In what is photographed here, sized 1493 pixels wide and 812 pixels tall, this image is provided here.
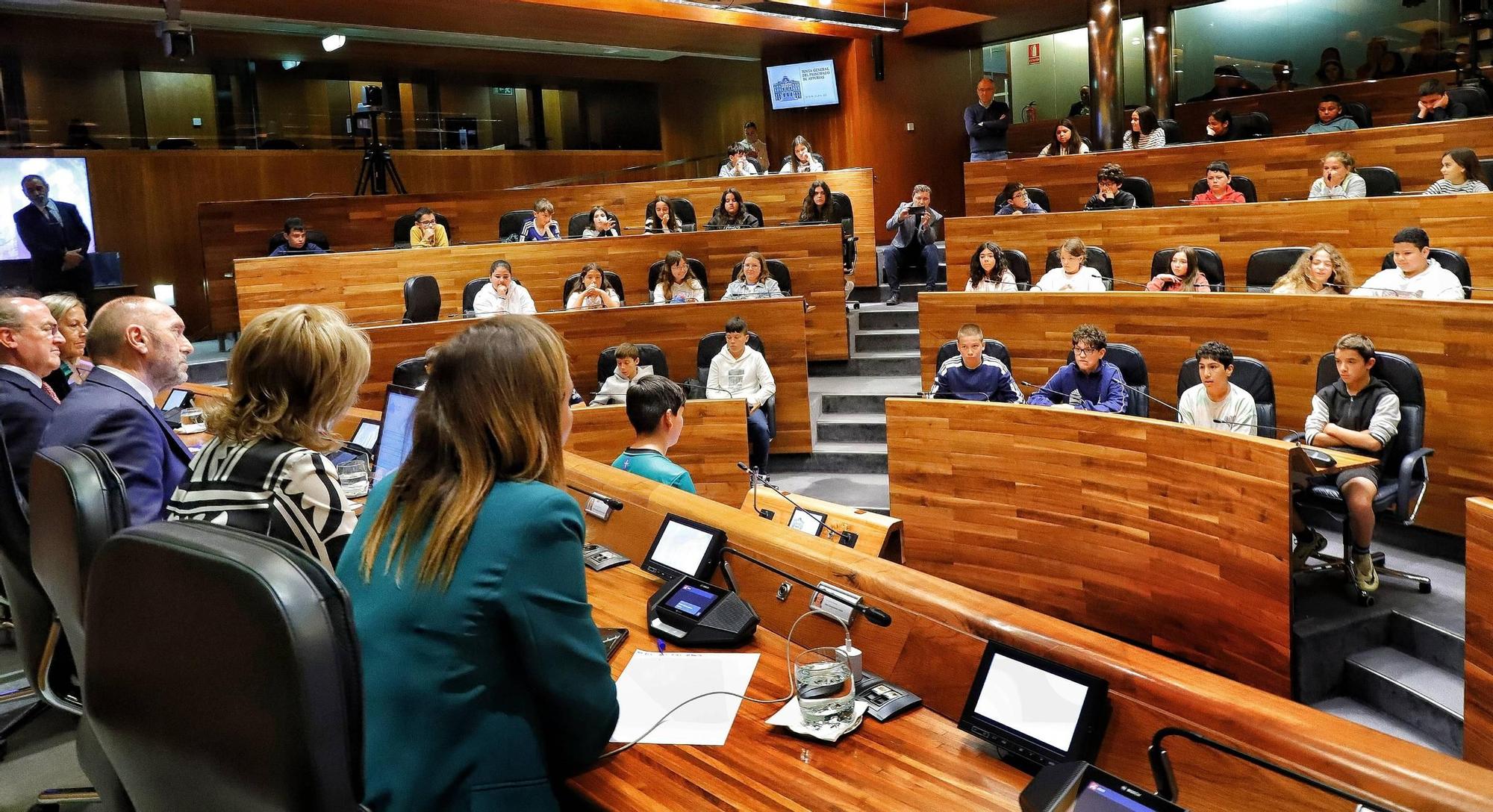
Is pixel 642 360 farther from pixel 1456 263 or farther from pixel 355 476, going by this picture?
pixel 1456 263

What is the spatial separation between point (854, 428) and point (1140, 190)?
2625mm

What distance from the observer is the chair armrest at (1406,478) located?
12.2 ft

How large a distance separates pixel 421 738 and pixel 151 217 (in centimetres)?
921

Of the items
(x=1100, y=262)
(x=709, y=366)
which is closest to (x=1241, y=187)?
(x=1100, y=262)

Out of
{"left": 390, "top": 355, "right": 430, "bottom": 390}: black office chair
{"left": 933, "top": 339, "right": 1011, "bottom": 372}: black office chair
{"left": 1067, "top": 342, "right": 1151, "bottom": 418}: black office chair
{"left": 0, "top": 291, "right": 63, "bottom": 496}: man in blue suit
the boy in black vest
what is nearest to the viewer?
{"left": 0, "top": 291, "right": 63, "bottom": 496}: man in blue suit

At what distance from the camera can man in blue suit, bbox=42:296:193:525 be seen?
214cm

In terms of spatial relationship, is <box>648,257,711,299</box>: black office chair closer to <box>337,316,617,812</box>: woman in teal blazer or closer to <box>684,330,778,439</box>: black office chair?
<box>684,330,778,439</box>: black office chair

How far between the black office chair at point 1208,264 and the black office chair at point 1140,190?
1.34 metres

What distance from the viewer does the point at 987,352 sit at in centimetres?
522

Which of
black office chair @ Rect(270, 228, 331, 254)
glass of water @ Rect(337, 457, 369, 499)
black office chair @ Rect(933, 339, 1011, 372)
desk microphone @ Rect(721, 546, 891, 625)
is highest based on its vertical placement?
black office chair @ Rect(270, 228, 331, 254)

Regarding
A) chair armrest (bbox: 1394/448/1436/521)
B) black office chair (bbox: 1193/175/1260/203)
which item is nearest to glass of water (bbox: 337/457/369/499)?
chair armrest (bbox: 1394/448/1436/521)

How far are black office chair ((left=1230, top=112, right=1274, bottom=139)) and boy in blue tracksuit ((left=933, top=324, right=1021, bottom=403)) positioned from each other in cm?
465

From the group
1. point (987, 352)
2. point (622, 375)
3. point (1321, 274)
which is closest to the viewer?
point (1321, 274)

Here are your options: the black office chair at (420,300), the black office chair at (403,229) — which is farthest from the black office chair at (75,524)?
the black office chair at (403,229)
